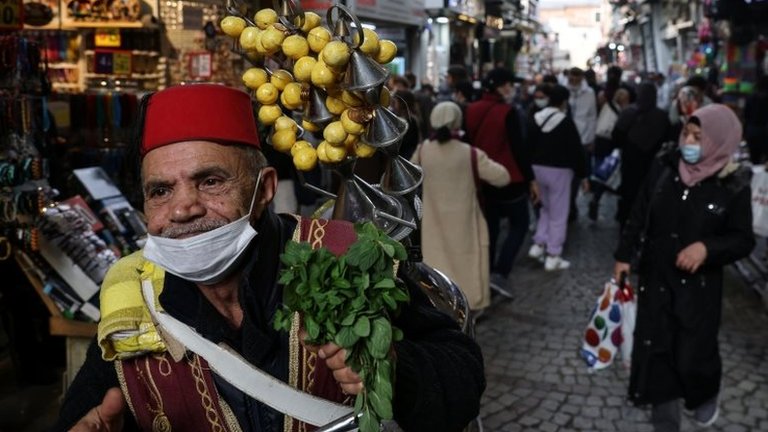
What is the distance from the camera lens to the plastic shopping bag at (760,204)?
7.74 meters

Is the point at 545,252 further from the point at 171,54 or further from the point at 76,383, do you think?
the point at 76,383

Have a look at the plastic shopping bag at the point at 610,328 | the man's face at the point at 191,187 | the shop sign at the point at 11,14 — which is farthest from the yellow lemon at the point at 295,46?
the plastic shopping bag at the point at 610,328

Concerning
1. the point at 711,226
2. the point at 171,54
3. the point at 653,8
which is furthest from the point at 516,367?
the point at 653,8

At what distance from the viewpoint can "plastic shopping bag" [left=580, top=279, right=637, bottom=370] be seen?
5.15 m

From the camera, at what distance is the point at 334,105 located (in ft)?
8.34

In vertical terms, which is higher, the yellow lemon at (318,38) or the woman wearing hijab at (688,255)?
the yellow lemon at (318,38)

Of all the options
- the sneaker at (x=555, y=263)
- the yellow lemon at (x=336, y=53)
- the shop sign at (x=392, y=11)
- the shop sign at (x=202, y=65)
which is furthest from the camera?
the shop sign at (x=392, y=11)

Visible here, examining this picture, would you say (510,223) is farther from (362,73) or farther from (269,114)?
(362,73)

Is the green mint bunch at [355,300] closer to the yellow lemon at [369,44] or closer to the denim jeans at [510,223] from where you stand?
the yellow lemon at [369,44]

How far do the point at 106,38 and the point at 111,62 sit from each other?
0.38m

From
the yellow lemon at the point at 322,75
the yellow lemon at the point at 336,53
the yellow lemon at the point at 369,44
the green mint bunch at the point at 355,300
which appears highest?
the yellow lemon at the point at 369,44

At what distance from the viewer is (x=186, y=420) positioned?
1.97 meters

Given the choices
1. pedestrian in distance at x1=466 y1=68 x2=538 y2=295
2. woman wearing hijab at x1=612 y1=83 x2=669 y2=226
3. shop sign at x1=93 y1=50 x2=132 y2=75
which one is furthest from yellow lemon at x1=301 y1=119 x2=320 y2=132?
shop sign at x1=93 y1=50 x2=132 y2=75

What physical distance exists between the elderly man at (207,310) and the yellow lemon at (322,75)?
38 centimetres
